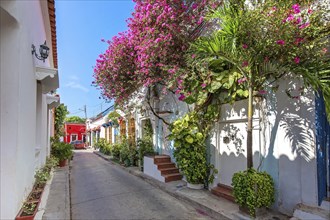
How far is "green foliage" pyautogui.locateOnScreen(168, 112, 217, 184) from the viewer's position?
7408mm

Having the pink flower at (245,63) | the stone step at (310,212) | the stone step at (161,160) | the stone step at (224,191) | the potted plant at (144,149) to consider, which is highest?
the pink flower at (245,63)

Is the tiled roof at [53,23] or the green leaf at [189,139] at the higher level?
the tiled roof at [53,23]

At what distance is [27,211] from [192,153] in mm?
4495

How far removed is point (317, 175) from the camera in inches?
184

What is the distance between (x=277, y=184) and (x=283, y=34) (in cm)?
321

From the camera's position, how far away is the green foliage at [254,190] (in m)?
4.86

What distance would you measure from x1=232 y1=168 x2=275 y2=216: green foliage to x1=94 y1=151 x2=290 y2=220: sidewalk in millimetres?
311

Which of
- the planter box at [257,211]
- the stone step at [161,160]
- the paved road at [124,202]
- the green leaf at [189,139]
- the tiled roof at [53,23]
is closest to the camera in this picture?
the planter box at [257,211]

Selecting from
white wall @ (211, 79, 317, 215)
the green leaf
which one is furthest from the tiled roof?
white wall @ (211, 79, 317, 215)

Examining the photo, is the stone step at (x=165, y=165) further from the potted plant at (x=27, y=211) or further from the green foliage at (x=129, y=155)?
the potted plant at (x=27, y=211)

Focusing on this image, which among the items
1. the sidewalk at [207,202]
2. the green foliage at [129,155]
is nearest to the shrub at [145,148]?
the green foliage at [129,155]

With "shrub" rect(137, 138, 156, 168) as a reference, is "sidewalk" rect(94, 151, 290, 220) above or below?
below

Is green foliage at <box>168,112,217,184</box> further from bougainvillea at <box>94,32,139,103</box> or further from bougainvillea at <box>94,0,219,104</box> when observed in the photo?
bougainvillea at <box>94,32,139,103</box>

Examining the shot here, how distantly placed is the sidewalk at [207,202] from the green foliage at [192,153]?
0.49 m
